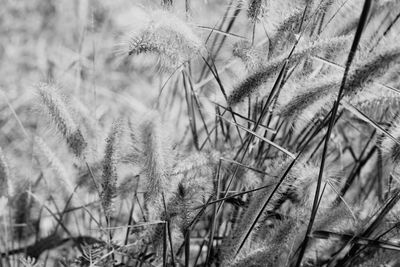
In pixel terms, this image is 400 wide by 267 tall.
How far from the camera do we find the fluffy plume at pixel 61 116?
0.97 m

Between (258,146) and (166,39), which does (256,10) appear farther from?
(258,146)

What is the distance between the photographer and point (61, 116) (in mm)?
969

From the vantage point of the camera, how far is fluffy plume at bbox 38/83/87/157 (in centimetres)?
97

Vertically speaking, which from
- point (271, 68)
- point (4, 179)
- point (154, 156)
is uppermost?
point (271, 68)

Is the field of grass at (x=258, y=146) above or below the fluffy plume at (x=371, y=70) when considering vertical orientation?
below

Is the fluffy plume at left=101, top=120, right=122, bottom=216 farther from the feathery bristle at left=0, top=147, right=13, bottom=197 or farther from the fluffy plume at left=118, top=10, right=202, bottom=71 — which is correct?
the feathery bristle at left=0, top=147, right=13, bottom=197

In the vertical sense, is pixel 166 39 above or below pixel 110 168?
above

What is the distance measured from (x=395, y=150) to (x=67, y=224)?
1.03 metres

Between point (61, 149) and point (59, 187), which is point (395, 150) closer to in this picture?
point (59, 187)

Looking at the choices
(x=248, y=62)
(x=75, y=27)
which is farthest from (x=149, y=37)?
(x=75, y=27)

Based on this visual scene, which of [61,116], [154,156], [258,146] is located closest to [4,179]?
[61,116]

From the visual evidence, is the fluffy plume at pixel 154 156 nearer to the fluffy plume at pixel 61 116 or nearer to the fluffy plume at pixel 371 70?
the fluffy plume at pixel 61 116

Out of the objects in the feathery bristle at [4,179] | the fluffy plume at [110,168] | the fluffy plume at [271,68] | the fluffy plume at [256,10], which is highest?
the fluffy plume at [256,10]

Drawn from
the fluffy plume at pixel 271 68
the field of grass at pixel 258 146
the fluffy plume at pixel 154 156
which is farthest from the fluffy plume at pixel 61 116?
the fluffy plume at pixel 271 68
